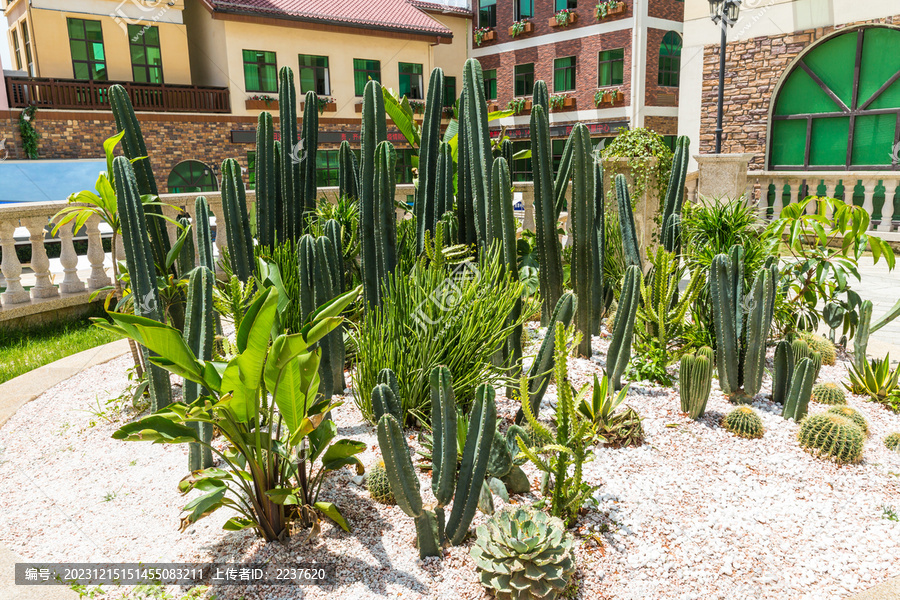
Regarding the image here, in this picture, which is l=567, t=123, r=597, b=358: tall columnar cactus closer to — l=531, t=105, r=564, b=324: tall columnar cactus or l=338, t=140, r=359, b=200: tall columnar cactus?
l=531, t=105, r=564, b=324: tall columnar cactus

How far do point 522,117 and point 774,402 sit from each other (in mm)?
21546

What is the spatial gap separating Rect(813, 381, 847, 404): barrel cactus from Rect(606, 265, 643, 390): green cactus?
1342 mm

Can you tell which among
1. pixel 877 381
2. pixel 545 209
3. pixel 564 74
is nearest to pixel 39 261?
pixel 545 209

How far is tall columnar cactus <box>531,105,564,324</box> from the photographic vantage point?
412 centimetres

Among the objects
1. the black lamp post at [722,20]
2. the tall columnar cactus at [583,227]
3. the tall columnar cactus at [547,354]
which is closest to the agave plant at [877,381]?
the tall columnar cactus at [583,227]

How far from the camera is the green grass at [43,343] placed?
4.87 metres

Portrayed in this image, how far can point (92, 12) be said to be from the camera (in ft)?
53.7

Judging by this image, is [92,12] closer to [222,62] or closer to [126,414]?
[222,62]

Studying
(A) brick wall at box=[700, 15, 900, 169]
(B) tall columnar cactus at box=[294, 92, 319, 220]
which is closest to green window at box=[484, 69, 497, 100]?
(A) brick wall at box=[700, 15, 900, 169]

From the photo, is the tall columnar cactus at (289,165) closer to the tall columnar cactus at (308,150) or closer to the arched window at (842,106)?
the tall columnar cactus at (308,150)

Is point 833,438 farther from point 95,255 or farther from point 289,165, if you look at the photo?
point 95,255

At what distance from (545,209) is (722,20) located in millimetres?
9200

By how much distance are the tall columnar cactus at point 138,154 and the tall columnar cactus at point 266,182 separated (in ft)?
2.67

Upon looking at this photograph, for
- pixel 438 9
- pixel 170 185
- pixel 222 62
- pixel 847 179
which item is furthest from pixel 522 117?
pixel 847 179
